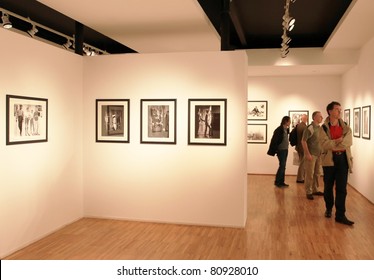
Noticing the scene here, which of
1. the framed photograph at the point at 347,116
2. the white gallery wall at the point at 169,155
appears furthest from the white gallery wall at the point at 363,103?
the white gallery wall at the point at 169,155

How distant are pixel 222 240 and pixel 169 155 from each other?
1.63 meters

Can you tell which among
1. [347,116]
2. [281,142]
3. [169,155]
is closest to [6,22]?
[169,155]

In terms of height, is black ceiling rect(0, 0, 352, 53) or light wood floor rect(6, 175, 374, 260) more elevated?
black ceiling rect(0, 0, 352, 53)

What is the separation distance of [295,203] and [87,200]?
4.11m

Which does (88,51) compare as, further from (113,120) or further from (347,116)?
(347,116)

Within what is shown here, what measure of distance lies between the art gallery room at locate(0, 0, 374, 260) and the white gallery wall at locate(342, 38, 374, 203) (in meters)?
0.74

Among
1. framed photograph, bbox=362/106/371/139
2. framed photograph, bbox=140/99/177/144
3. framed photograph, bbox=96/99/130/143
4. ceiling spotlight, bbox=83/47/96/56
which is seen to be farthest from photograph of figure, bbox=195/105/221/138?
ceiling spotlight, bbox=83/47/96/56

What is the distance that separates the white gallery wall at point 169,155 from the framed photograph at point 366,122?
3723 mm

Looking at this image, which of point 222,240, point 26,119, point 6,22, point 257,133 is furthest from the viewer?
point 257,133

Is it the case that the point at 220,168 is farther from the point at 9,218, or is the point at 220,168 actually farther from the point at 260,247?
the point at 9,218

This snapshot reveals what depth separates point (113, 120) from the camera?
660 cm

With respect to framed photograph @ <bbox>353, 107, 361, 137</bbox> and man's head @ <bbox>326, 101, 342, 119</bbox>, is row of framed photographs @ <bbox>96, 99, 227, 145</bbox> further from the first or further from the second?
framed photograph @ <bbox>353, 107, 361, 137</bbox>

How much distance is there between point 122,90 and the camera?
6.54 m

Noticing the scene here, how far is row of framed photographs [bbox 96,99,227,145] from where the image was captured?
6191 millimetres
